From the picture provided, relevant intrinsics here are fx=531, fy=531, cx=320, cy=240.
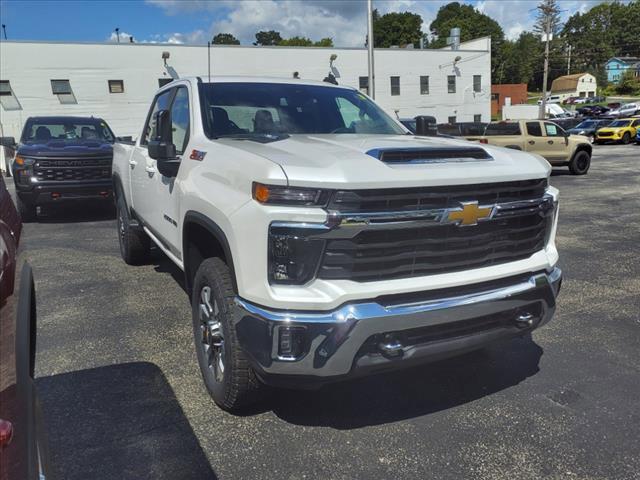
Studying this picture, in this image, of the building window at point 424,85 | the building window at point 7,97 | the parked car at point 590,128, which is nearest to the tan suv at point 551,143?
the parked car at point 590,128

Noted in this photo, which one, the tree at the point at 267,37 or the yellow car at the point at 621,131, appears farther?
the tree at the point at 267,37

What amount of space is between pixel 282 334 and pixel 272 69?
32478 millimetres

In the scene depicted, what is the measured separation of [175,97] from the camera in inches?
174

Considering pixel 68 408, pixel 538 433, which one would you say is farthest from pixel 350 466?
pixel 68 408

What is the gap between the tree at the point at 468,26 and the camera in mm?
101875

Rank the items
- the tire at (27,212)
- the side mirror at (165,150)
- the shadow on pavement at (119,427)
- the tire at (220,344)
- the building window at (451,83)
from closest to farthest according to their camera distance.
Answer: the shadow on pavement at (119,427), the tire at (220,344), the side mirror at (165,150), the tire at (27,212), the building window at (451,83)

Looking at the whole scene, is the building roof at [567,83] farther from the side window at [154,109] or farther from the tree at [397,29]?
the side window at [154,109]

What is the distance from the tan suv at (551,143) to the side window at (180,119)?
510 inches

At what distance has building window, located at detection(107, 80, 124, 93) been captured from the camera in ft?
96.7

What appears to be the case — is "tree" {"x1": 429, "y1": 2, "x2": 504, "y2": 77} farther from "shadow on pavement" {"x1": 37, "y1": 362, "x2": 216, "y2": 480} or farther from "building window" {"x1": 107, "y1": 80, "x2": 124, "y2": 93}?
"shadow on pavement" {"x1": 37, "y1": 362, "x2": 216, "y2": 480}

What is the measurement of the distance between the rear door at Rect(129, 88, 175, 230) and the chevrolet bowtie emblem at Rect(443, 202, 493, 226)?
2.67 meters

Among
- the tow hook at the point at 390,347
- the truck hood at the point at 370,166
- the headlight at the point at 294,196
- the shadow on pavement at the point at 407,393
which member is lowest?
the shadow on pavement at the point at 407,393

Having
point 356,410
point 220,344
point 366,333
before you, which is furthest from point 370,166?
point 356,410

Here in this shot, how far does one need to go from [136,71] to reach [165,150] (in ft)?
95.7
